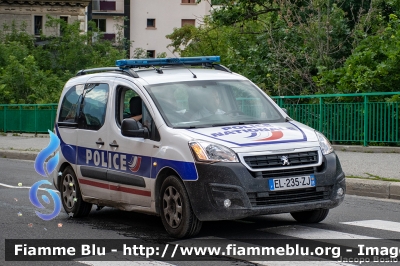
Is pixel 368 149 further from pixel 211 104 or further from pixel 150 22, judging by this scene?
pixel 150 22

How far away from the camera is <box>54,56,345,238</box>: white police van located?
832cm

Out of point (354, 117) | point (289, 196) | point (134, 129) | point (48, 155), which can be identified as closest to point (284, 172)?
point (289, 196)

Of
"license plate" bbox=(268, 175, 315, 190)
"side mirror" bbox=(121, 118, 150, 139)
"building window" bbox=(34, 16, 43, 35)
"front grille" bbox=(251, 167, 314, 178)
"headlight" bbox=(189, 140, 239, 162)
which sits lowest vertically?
"license plate" bbox=(268, 175, 315, 190)

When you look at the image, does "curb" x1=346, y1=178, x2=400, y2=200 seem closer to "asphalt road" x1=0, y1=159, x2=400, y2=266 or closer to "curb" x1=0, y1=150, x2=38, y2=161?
"asphalt road" x1=0, y1=159, x2=400, y2=266

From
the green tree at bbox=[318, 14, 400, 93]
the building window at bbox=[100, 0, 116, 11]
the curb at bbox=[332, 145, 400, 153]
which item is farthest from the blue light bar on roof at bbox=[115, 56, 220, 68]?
the building window at bbox=[100, 0, 116, 11]

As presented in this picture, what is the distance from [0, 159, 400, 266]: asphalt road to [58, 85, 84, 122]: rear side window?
4.07 ft

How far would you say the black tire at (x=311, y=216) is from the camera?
945 centimetres

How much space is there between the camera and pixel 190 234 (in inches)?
336

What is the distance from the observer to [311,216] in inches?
374

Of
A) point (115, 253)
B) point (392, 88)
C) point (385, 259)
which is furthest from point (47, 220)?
point (392, 88)

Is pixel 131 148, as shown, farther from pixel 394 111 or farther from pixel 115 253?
pixel 394 111

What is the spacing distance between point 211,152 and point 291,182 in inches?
32.8

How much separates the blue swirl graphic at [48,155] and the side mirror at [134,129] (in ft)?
3.23

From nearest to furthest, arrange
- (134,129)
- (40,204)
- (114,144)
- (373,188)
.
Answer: (134,129)
(114,144)
(40,204)
(373,188)
